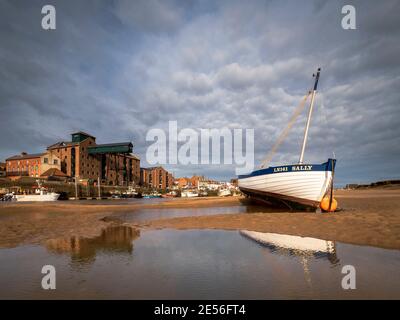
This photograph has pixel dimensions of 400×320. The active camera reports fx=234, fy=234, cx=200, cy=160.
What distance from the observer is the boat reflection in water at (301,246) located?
349 inches

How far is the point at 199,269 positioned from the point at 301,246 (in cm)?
558

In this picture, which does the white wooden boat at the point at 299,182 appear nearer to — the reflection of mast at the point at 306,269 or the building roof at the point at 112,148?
the reflection of mast at the point at 306,269

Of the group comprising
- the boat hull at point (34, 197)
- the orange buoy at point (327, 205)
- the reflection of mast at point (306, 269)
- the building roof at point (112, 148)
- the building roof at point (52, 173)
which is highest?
the building roof at point (112, 148)

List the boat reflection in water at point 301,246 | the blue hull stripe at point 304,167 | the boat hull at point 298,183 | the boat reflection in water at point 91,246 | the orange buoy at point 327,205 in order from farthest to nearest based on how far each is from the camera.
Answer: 1. the boat hull at point 298,183
2. the blue hull stripe at point 304,167
3. the orange buoy at point 327,205
4. the boat reflection in water at point 91,246
5. the boat reflection in water at point 301,246

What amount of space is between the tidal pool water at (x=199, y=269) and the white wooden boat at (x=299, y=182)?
14.1 metres

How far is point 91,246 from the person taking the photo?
438 inches

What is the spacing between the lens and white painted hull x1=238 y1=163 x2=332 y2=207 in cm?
2441

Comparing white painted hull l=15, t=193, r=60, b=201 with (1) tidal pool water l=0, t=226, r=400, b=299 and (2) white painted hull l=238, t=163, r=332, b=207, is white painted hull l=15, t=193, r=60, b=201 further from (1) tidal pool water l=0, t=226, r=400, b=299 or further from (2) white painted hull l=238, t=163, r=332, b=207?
(1) tidal pool water l=0, t=226, r=400, b=299

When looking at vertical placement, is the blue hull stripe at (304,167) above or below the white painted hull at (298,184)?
above

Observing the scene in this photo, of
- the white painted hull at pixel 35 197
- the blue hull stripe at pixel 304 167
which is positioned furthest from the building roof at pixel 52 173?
the blue hull stripe at pixel 304 167

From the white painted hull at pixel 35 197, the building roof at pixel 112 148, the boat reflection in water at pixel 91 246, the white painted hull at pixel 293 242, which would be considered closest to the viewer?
the boat reflection in water at pixel 91 246

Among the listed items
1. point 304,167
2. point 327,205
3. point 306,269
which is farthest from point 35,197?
point 306,269

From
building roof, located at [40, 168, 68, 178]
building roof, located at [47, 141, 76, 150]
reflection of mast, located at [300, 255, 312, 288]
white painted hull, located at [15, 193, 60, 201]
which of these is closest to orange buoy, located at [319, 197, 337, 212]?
reflection of mast, located at [300, 255, 312, 288]

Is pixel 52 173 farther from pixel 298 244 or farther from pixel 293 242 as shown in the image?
pixel 298 244
